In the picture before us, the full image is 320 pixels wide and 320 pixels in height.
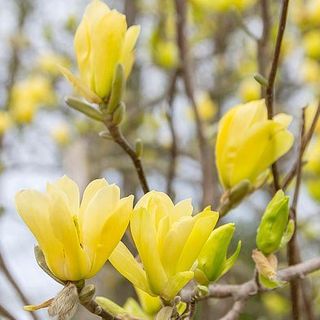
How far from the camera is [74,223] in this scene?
19.1 inches

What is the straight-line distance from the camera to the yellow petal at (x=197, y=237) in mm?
488

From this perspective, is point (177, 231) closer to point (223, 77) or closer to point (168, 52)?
point (168, 52)

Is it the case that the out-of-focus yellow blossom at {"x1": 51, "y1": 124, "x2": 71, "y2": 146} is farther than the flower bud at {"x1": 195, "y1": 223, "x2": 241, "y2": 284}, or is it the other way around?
the out-of-focus yellow blossom at {"x1": 51, "y1": 124, "x2": 71, "y2": 146}

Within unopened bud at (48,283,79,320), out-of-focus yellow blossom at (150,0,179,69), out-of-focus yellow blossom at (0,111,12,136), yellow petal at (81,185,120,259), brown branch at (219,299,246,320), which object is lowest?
brown branch at (219,299,246,320)

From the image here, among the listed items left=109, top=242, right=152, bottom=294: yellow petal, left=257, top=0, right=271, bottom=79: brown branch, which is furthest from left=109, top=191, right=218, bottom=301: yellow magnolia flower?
left=257, top=0, right=271, bottom=79: brown branch

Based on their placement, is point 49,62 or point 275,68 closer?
point 275,68

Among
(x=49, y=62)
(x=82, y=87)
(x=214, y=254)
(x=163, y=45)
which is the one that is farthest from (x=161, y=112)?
(x=214, y=254)

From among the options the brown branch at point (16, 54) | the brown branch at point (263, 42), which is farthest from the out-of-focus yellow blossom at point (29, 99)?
the brown branch at point (263, 42)

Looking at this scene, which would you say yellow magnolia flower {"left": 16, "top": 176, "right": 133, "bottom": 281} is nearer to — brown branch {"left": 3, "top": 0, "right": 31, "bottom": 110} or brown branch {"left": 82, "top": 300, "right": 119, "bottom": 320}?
brown branch {"left": 82, "top": 300, "right": 119, "bottom": 320}

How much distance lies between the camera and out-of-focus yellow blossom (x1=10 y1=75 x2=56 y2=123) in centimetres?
176

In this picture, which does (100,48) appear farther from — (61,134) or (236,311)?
(61,134)

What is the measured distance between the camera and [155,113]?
1.99m

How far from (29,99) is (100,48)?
4.14 feet

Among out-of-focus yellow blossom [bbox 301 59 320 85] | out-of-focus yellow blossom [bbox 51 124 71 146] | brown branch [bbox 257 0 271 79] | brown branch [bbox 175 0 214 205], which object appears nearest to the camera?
brown branch [bbox 257 0 271 79]
